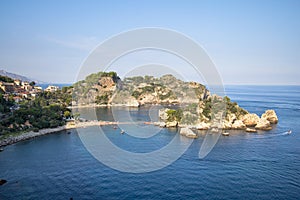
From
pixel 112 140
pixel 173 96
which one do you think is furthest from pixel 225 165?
pixel 173 96

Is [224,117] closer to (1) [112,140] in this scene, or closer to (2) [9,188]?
(1) [112,140]

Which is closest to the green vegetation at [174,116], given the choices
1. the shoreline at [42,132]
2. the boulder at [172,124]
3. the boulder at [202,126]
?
the boulder at [172,124]

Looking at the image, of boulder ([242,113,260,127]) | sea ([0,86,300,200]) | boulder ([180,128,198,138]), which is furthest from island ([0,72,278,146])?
sea ([0,86,300,200])

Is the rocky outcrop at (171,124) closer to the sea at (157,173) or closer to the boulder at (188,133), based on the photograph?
the boulder at (188,133)

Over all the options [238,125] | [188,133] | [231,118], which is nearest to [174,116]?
[188,133]

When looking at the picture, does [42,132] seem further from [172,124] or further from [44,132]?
[172,124]

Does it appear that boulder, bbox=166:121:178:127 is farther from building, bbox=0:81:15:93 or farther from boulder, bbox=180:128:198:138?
building, bbox=0:81:15:93
